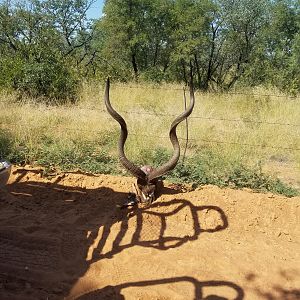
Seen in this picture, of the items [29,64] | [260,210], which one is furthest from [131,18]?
[260,210]

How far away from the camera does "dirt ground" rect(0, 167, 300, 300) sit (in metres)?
3.84

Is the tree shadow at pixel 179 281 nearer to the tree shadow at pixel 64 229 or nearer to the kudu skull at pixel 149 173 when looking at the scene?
the tree shadow at pixel 64 229

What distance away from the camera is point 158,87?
13.5 metres

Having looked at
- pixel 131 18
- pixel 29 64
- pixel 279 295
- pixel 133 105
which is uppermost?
pixel 131 18

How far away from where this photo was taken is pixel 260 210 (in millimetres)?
5148

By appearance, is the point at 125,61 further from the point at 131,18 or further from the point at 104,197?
the point at 104,197

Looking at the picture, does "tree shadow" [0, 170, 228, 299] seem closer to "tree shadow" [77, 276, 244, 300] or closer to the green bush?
"tree shadow" [77, 276, 244, 300]

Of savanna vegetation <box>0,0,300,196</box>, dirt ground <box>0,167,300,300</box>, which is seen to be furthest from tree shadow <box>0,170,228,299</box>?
savanna vegetation <box>0,0,300,196</box>

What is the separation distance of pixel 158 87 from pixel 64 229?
9199mm

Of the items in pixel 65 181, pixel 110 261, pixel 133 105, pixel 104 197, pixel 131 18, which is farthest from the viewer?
pixel 131 18

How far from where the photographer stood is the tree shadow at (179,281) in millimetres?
3674

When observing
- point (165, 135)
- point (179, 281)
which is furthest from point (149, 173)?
point (165, 135)

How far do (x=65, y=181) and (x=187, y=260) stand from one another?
249cm

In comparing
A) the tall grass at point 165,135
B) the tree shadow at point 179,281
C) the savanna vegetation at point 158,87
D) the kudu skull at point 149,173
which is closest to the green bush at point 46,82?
the savanna vegetation at point 158,87
